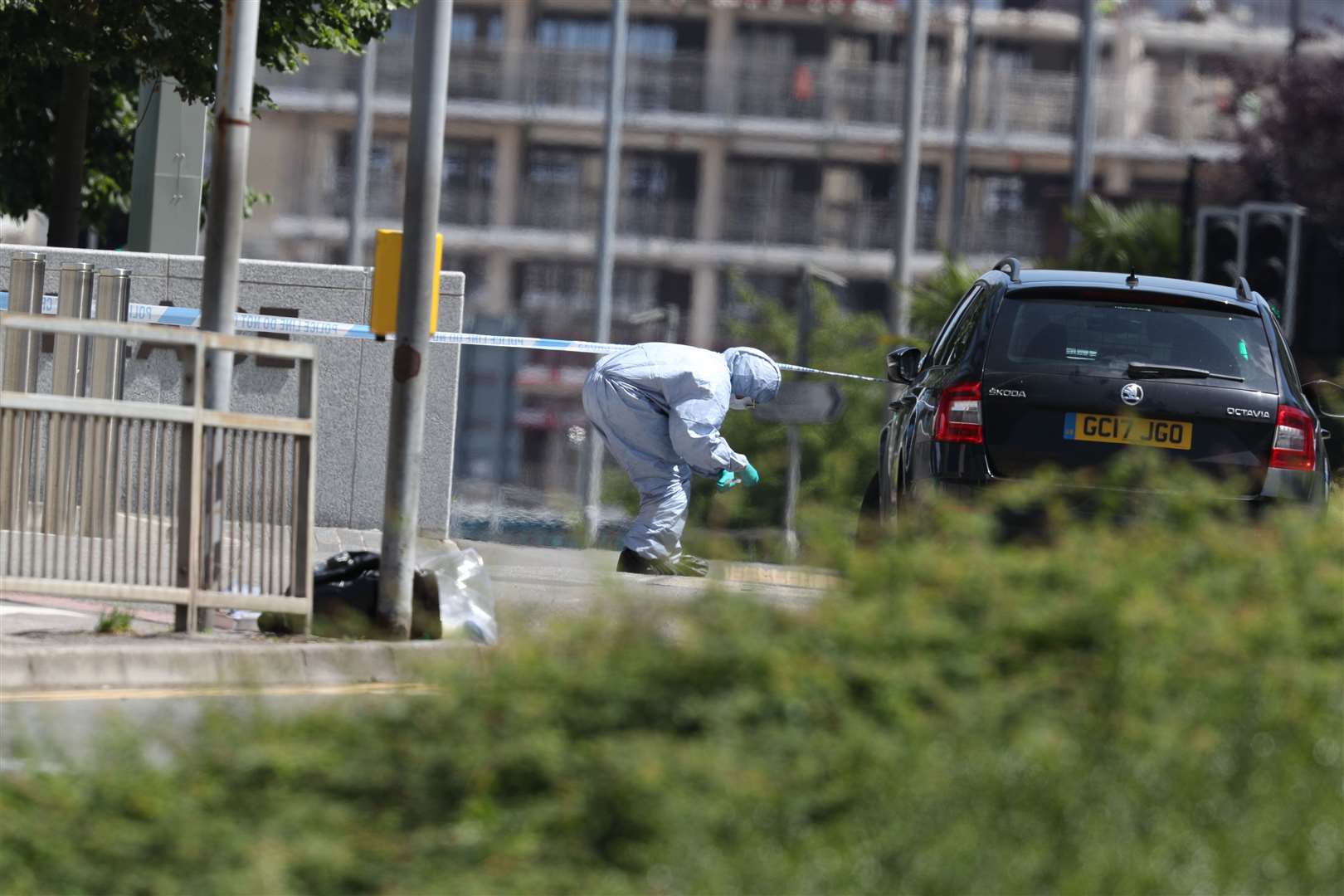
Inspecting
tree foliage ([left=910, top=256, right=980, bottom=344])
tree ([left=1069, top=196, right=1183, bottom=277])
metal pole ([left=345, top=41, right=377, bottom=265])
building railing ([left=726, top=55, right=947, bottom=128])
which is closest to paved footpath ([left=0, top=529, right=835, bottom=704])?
tree foliage ([left=910, top=256, right=980, bottom=344])

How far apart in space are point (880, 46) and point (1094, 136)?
5.32 m

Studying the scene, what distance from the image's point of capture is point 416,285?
9.59m

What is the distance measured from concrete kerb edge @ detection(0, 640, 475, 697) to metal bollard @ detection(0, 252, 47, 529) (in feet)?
2.94

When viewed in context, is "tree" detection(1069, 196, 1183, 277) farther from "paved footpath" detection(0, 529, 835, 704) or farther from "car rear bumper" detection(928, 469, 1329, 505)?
"paved footpath" detection(0, 529, 835, 704)

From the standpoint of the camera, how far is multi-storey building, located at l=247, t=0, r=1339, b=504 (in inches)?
2039

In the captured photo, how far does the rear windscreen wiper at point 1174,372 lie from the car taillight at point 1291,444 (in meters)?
0.24

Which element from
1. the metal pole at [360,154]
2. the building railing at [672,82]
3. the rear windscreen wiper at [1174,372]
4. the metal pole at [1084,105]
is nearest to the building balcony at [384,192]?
the building railing at [672,82]

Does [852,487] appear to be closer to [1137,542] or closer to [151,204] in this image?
[151,204]

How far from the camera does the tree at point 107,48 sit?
51.5ft

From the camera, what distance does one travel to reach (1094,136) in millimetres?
53031

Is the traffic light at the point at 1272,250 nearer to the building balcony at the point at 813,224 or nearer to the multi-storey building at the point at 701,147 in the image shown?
the multi-storey building at the point at 701,147

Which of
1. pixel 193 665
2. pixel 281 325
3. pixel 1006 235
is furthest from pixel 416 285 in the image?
pixel 1006 235

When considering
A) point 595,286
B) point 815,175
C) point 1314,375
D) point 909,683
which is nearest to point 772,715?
point 909,683

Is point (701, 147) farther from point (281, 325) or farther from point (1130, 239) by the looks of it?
point (281, 325)
